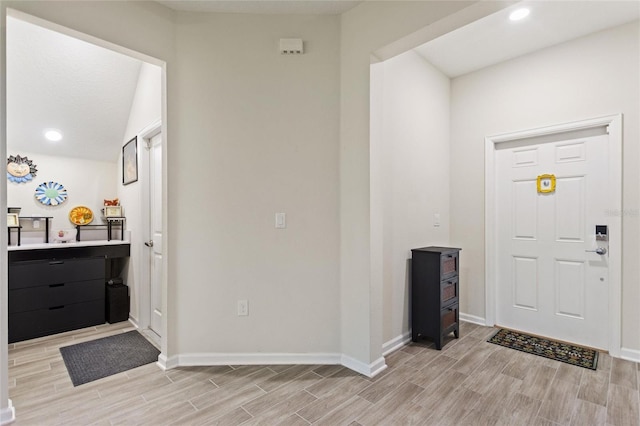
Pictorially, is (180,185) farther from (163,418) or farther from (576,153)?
(576,153)

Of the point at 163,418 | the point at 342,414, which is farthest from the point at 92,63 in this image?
the point at 342,414

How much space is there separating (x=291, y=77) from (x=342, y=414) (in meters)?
2.47

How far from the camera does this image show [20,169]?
3594 mm

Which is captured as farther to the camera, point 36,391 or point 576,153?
point 576,153

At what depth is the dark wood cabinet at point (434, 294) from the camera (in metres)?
2.89

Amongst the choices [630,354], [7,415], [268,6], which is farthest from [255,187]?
[630,354]

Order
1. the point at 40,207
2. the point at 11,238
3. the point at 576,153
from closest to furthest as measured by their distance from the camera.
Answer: the point at 576,153
the point at 11,238
the point at 40,207

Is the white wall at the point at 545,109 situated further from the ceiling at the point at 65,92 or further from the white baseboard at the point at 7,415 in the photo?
the white baseboard at the point at 7,415

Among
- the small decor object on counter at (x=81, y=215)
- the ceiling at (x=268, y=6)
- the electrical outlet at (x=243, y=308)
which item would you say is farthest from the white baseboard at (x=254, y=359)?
the ceiling at (x=268, y=6)

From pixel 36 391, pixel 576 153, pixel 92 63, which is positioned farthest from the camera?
pixel 92 63

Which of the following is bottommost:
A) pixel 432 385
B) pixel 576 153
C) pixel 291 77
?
pixel 432 385

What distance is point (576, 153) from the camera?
2.94m

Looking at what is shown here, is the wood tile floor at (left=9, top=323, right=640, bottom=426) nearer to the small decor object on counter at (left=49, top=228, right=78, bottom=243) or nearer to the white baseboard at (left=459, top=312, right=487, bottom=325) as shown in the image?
the white baseboard at (left=459, top=312, right=487, bottom=325)

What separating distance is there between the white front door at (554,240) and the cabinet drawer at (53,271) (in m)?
4.54
